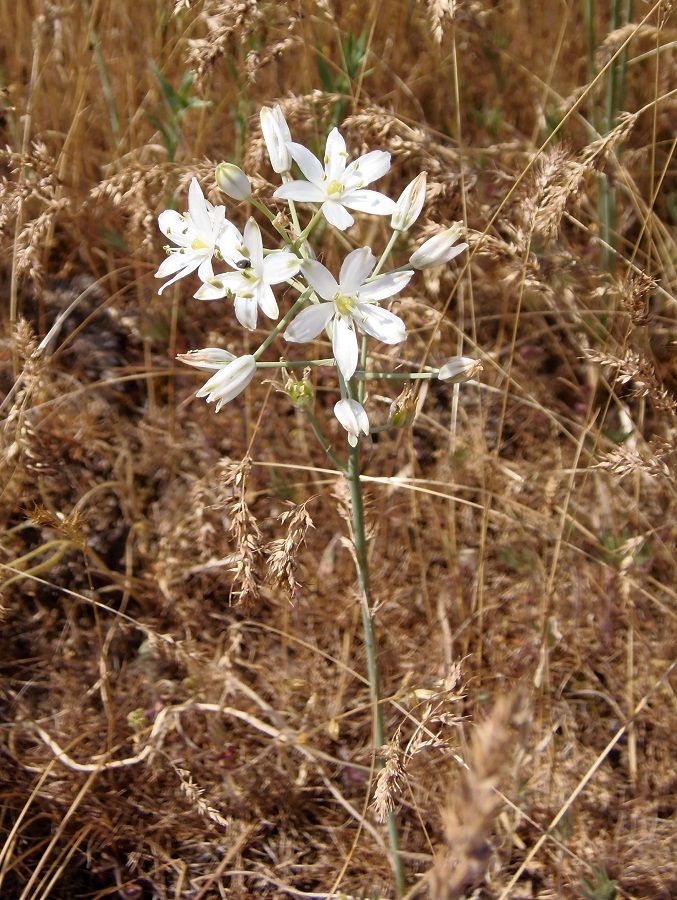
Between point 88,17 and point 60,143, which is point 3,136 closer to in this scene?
point 60,143

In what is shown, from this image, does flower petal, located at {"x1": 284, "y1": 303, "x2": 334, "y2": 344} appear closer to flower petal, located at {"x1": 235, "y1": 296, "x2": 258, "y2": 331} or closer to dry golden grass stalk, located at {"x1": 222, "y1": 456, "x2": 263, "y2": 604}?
flower petal, located at {"x1": 235, "y1": 296, "x2": 258, "y2": 331}

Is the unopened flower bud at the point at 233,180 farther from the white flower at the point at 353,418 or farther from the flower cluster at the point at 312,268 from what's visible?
the white flower at the point at 353,418

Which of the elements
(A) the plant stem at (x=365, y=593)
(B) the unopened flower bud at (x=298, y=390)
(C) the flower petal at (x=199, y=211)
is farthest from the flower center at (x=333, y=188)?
(A) the plant stem at (x=365, y=593)

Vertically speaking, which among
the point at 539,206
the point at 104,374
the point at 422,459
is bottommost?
the point at 422,459

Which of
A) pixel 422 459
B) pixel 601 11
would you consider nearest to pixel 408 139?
pixel 422 459

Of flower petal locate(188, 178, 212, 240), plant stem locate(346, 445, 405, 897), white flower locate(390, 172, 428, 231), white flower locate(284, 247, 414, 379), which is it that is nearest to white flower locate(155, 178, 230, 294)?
flower petal locate(188, 178, 212, 240)

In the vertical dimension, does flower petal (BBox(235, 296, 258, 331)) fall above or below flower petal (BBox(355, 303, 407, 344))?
above
